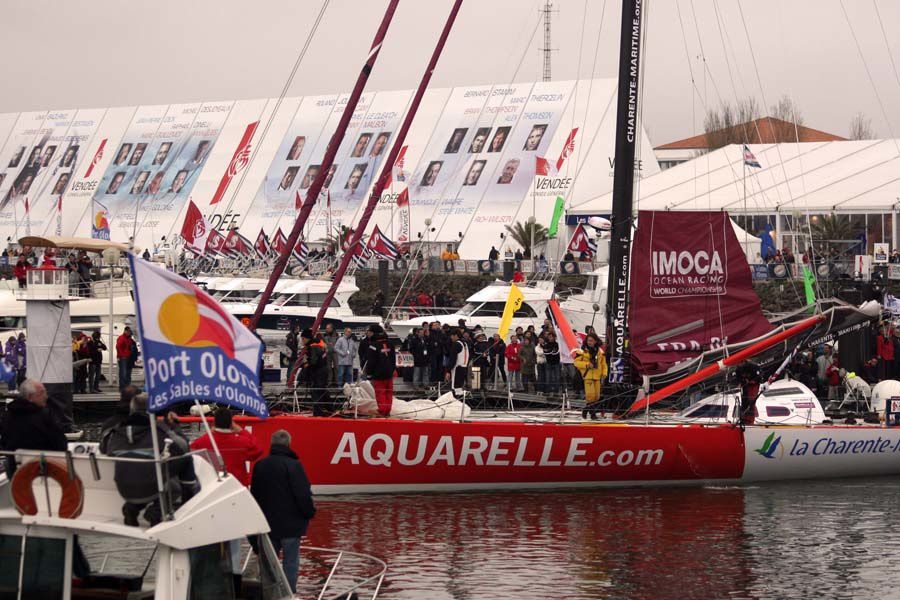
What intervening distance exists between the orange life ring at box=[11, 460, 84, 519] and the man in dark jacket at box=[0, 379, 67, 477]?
1901 mm

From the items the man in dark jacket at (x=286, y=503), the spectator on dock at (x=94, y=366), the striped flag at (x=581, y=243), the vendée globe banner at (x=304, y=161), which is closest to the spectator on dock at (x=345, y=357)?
the spectator on dock at (x=94, y=366)

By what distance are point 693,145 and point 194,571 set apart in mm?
76429

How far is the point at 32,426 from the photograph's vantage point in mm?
9602

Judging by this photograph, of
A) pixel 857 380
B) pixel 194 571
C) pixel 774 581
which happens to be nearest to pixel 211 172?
pixel 857 380

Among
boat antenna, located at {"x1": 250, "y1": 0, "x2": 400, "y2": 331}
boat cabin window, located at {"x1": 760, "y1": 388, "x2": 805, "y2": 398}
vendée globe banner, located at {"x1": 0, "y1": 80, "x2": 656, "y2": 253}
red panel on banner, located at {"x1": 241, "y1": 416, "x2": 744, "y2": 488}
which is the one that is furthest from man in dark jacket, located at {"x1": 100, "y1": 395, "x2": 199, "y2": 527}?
vendée globe banner, located at {"x1": 0, "y1": 80, "x2": 656, "y2": 253}

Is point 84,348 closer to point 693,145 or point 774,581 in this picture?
point 774,581

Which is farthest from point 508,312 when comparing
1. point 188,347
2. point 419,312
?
point 188,347

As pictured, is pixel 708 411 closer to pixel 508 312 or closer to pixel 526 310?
pixel 508 312

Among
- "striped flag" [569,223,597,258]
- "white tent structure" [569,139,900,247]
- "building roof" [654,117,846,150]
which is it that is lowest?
"striped flag" [569,223,597,258]

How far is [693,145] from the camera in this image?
3221 inches

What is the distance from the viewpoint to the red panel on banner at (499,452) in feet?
54.9

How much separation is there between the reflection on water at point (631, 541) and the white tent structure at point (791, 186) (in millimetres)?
21772

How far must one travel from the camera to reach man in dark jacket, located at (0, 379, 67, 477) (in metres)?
9.57

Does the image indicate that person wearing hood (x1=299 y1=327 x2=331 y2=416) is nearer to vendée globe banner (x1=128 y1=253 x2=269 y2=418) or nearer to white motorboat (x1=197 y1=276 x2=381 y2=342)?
vendée globe banner (x1=128 y1=253 x2=269 y2=418)
